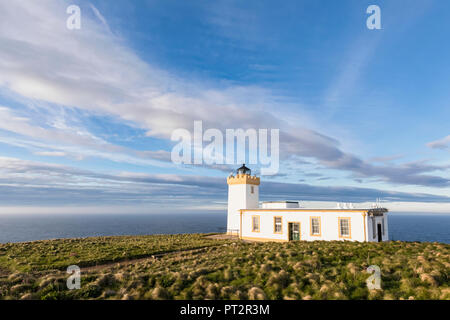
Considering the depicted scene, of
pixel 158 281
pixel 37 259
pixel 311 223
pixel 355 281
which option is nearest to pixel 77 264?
pixel 37 259

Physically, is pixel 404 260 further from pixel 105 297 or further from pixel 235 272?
pixel 105 297

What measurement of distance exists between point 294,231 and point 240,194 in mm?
9444

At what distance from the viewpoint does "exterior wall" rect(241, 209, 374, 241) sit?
70.7 ft

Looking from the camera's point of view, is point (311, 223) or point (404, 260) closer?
point (404, 260)

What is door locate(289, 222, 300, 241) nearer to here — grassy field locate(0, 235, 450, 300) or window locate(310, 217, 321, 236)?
window locate(310, 217, 321, 236)

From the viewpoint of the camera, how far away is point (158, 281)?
10.2 metres

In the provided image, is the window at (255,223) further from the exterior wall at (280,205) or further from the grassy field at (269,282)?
the grassy field at (269,282)

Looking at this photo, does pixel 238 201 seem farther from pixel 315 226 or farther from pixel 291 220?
pixel 315 226

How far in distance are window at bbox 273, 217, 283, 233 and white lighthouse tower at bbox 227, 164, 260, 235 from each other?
5926 millimetres

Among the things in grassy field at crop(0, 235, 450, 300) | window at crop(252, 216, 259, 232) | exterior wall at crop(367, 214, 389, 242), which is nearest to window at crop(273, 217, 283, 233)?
window at crop(252, 216, 259, 232)

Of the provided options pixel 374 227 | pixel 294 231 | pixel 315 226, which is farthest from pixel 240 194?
pixel 374 227

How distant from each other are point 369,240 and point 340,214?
3.00m

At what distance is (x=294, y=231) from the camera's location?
83.3ft

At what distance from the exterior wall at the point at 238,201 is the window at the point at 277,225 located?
593 centimetres
